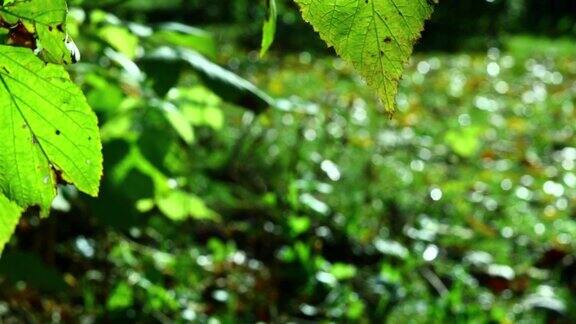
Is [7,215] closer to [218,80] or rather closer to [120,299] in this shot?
[218,80]

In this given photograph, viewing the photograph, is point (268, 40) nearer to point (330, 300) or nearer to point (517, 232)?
point (330, 300)

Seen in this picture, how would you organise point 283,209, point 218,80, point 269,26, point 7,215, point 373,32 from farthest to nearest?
point 283,209 → point 218,80 → point 269,26 → point 7,215 → point 373,32

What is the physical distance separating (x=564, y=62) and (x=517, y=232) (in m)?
5.40

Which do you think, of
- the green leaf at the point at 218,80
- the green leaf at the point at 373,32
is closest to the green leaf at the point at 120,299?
the green leaf at the point at 218,80

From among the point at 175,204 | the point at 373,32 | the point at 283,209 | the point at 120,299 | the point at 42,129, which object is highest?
the point at 283,209

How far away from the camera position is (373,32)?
581 millimetres

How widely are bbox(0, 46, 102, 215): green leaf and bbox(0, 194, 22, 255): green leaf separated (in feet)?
0.15

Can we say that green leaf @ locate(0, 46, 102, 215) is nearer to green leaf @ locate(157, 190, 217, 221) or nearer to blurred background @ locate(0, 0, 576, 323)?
blurred background @ locate(0, 0, 576, 323)

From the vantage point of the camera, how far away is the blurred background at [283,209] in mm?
1784

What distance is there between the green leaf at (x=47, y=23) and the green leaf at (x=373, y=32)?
0.19 meters

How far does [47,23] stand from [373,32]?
25cm

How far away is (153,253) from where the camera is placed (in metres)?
2.47

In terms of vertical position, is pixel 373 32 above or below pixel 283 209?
below

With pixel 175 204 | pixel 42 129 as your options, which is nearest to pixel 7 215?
pixel 42 129
